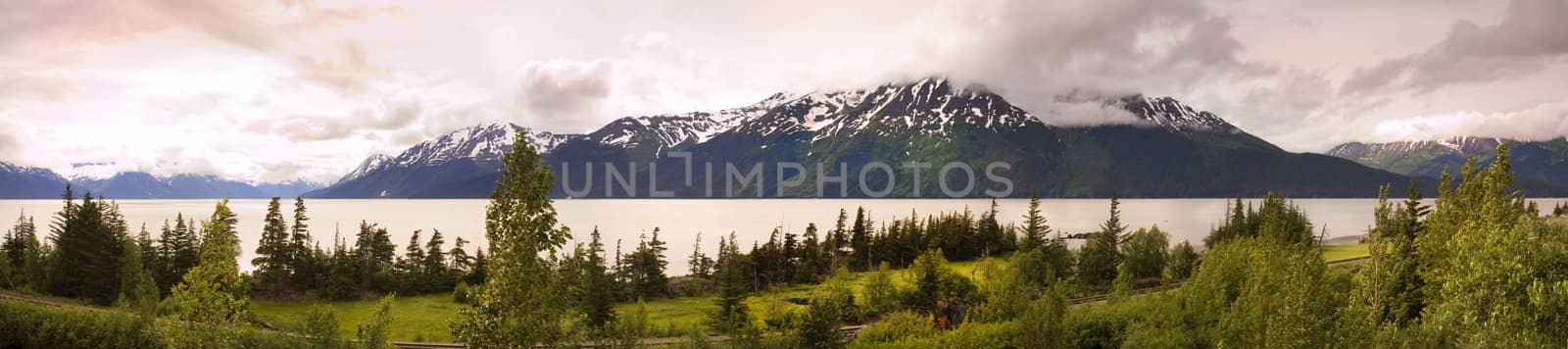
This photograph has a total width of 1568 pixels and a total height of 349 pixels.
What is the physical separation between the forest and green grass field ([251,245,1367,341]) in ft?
5.79

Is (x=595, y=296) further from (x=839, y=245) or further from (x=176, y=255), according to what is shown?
(x=839, y=245)

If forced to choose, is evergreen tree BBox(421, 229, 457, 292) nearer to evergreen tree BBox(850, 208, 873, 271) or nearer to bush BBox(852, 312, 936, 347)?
evergreen tree BBox(850, 208, 873, 271)

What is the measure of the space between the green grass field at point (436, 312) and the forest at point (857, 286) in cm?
176

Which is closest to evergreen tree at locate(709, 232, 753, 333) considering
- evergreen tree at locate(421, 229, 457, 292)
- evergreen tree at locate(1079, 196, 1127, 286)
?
evergreen tree at locate(421, 229, 457, 292)

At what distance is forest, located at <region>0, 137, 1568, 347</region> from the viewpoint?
18438mm

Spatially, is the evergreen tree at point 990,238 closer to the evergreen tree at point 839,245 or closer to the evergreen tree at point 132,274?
the evergreen tree at point 839,245

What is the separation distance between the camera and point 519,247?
49.2ft

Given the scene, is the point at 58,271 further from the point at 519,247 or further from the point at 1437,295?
the point at 1437,295

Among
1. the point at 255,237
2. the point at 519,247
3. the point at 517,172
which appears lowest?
the point at 255,237

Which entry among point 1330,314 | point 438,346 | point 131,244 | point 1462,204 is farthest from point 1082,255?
point 131,244

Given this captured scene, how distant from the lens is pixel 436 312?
68.4 meters

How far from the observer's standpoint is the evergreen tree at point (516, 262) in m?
14.9

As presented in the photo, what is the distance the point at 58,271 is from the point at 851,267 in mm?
84560

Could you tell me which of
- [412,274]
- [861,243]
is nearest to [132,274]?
[412,274]
